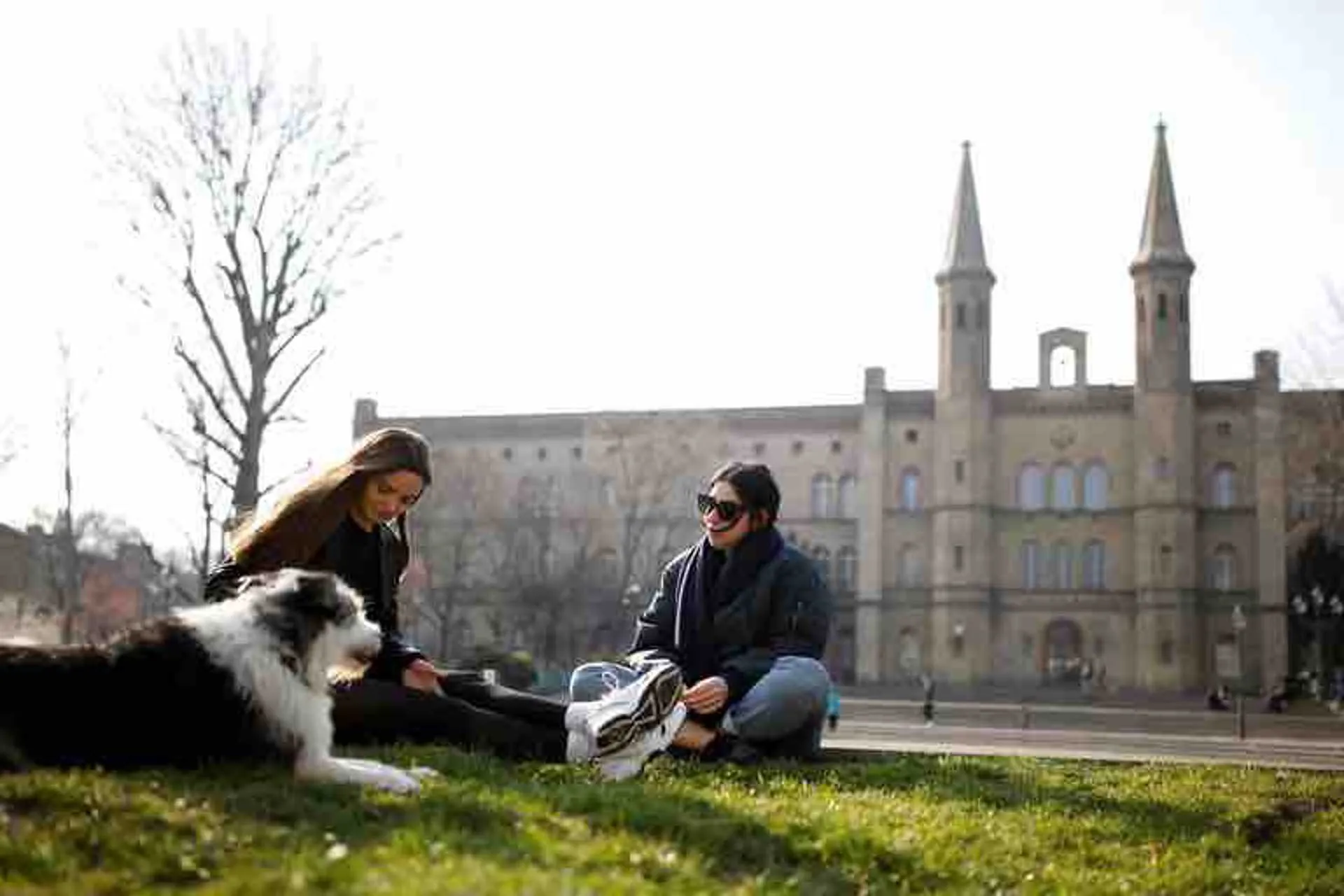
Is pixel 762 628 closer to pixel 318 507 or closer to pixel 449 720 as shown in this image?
pixel 449 720

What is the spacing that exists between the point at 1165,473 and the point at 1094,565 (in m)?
4.36

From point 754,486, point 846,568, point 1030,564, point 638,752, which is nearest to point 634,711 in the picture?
point 638,752

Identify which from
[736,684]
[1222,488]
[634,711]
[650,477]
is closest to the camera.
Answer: [634,711]

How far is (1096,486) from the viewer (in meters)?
53.2

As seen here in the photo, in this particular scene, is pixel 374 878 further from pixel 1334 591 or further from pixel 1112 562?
pixel 1334 591

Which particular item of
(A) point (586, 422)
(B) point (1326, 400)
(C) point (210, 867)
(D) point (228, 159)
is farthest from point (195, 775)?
(A) point (586, 422)

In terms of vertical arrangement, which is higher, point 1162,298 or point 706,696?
point 1162,298

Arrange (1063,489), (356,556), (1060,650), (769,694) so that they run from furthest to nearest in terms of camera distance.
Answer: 1. (1063,489)
2. (1060,650)
3. (769,694)
4. (356,556)

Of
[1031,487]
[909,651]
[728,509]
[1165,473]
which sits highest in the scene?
[1165,473]

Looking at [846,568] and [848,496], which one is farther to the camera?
[848,496]

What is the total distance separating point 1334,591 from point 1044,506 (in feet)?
38.1

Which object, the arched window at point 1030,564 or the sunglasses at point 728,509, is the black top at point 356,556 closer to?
the sunglasses at point 728,509

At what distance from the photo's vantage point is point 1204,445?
170ft

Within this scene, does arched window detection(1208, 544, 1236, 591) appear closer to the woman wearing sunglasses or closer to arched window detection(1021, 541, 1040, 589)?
arched window detection(1021, 541, 1040, 589)
